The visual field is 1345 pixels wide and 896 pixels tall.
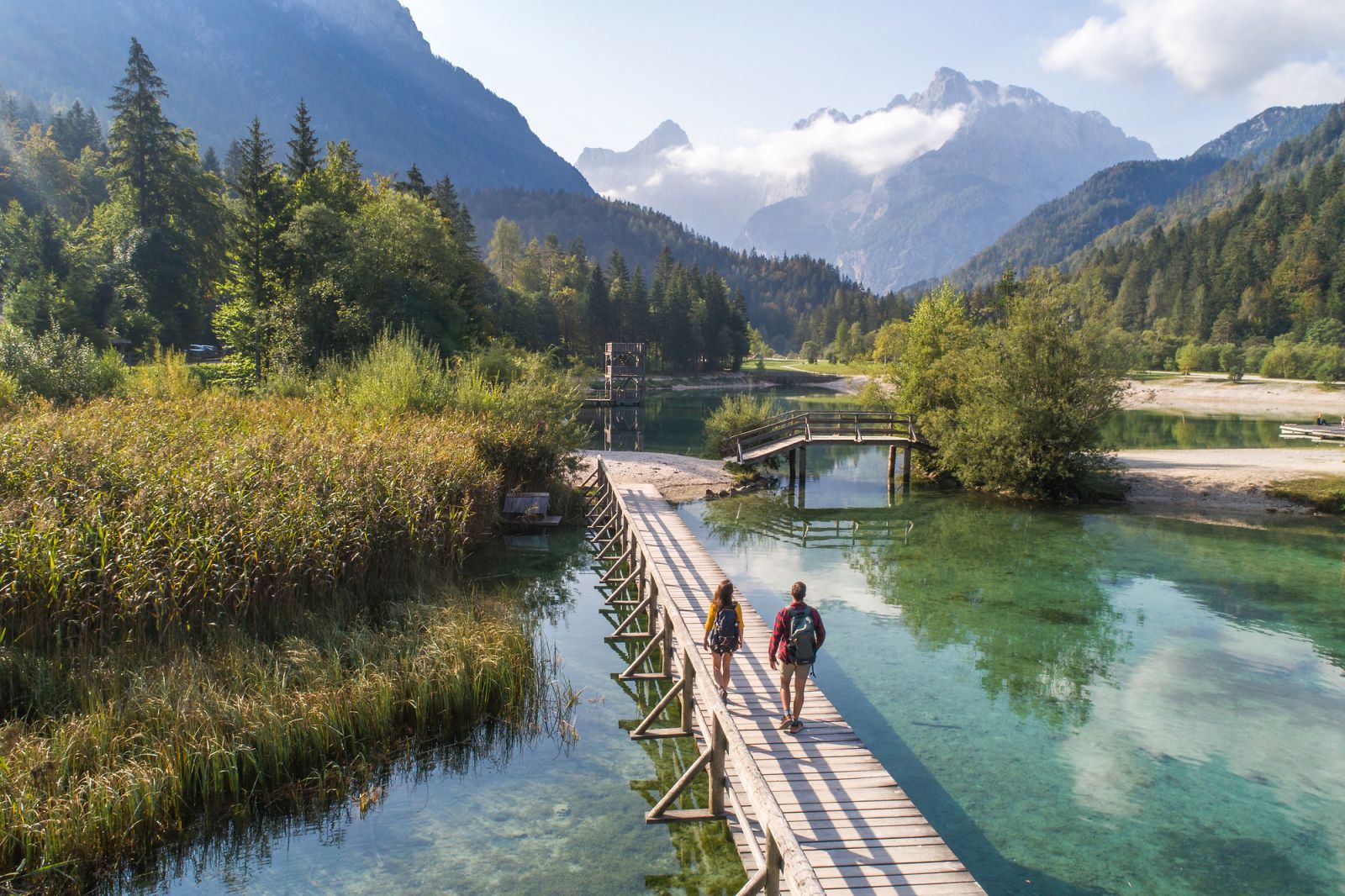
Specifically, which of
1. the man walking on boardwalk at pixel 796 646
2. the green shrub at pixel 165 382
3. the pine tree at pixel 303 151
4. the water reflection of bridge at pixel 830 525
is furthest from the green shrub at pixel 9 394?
the pine tree at pixel 303 151

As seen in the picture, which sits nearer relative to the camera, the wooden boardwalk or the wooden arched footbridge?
the wooden boardwalk

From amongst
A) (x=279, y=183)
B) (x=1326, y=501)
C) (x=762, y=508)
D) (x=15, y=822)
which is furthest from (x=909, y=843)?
(x=279, y=183)

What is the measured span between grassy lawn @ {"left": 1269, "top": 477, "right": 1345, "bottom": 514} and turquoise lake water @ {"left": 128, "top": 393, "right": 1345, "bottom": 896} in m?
6.78

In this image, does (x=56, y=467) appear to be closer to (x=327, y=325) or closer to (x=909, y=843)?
(x=909, y=843)

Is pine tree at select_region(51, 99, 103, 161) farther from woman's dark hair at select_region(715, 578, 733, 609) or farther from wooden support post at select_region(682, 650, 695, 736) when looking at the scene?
woman's dark hair at select_region(715, 578, 733, 609)

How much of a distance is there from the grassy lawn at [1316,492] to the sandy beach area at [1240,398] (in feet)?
142

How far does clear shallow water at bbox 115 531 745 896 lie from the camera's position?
29.7 feet

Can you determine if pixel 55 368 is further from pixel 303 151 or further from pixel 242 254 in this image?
pixel 303 151

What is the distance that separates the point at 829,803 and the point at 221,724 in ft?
26.2

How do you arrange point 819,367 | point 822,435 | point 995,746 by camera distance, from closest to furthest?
point 995,746 → point 822,435 → point 819,367

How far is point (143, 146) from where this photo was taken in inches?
2446

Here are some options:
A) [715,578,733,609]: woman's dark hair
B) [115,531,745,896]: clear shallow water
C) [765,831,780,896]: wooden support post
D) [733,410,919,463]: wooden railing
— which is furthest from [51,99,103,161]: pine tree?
[765,831,780,896]: wooden support post

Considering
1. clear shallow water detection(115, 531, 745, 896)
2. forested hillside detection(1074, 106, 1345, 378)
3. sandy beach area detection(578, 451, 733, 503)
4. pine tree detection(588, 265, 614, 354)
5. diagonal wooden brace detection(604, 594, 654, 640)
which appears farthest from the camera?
forested hillside detection(1074, 106, 1345, 378)

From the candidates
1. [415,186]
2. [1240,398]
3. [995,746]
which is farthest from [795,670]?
[1240,398]
